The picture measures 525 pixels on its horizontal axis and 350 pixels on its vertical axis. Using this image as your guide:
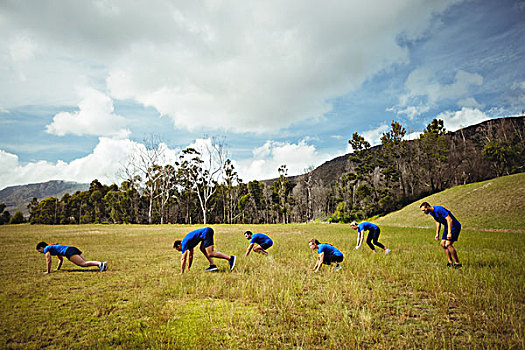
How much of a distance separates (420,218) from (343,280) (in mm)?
32704

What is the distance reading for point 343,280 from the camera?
299 inches

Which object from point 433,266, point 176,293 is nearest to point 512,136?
point 433,266

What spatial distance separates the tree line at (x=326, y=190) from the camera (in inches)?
1900

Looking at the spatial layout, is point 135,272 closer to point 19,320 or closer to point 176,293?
point 176,293

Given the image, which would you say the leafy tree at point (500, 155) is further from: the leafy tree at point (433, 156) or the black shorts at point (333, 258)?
the black shorts at point (333, 258)

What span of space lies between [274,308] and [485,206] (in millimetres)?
33344

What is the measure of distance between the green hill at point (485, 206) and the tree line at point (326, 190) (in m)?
9.69

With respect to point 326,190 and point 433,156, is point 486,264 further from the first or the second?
point 326,190

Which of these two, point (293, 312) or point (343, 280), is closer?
point (293, 312)

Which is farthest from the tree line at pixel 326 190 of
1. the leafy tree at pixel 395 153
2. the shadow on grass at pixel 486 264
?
the shadow on grass at pixel 486 264

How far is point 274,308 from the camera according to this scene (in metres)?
5.80

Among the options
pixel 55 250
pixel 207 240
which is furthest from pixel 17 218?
pixel 207 240

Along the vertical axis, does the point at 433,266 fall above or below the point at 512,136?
below

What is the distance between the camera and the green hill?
954 inches
